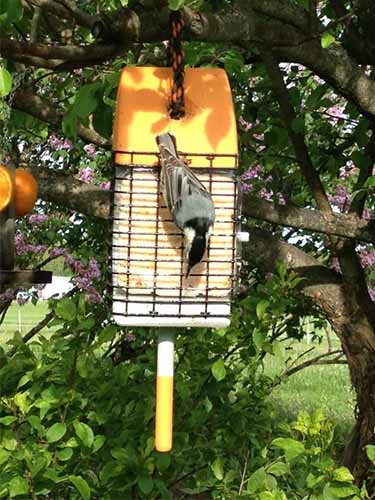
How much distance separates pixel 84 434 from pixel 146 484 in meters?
0.23

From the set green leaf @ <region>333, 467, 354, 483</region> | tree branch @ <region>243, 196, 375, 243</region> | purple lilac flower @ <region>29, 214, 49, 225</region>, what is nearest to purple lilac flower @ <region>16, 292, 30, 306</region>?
purple lilac flower @ <region>29, 214, 49, 225</region>

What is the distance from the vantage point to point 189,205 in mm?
1674

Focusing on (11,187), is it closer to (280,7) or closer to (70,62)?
(70,62)

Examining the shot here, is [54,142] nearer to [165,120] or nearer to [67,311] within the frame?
[67,311]

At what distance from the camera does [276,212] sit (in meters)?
3.09

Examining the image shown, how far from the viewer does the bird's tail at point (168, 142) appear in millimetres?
1784

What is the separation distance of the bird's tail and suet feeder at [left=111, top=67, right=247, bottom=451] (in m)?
0.05

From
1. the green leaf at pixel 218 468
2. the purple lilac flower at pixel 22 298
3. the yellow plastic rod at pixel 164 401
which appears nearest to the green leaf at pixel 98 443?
the green leaf at pixel 218 468

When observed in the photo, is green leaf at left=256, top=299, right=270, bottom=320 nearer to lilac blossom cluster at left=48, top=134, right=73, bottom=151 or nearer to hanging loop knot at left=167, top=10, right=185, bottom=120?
hanging loop knot at left=167, top=10, right=185, bottom=120

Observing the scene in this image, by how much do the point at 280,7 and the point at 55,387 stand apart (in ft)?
4.46

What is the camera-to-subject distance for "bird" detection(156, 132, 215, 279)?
1.68 metres

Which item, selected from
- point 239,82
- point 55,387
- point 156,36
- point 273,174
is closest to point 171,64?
point 156,36

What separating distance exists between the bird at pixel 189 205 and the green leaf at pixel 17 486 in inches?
33.8

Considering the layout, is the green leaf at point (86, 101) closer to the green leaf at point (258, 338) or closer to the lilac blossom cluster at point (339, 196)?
the green leaf at point (258, 338)
